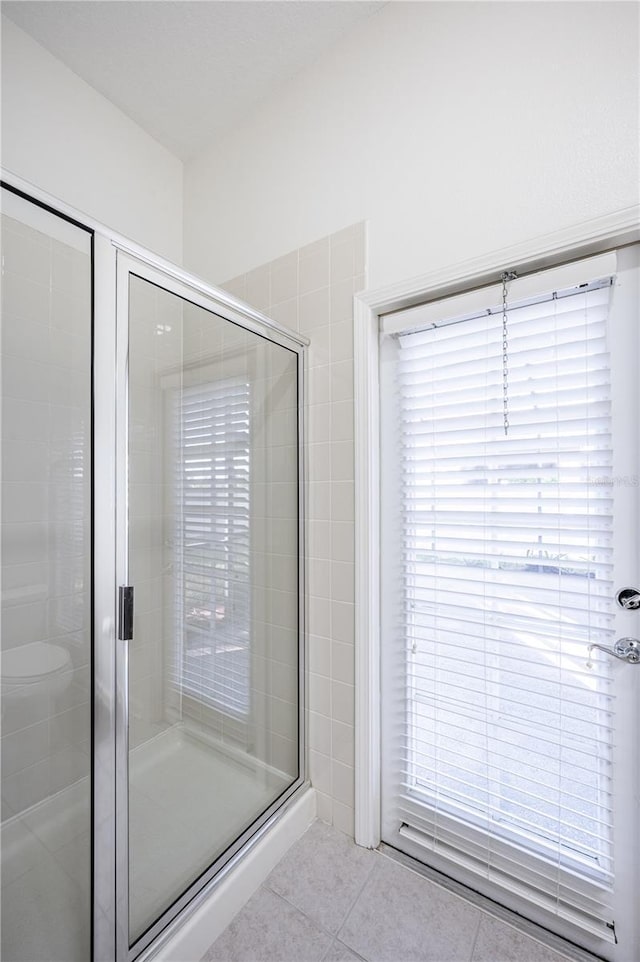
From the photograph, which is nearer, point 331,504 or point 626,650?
point 626,650

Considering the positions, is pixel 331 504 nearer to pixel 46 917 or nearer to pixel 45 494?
pixel 45 494

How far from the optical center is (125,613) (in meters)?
0.95

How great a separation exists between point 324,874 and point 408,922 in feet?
0.84

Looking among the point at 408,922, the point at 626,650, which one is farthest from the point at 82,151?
the point at 408,922

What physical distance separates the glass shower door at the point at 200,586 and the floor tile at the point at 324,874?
15cm

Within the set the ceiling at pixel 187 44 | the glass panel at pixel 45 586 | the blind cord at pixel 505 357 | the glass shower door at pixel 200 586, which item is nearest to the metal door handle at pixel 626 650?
the blind cord at pixel 505 357

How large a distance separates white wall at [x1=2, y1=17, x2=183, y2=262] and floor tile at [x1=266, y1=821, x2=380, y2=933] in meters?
2.04

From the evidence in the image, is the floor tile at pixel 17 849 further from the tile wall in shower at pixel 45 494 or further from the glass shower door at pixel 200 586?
the glass shower door at pixel 200 586

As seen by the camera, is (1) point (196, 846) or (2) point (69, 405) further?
(1) point (196, 846)

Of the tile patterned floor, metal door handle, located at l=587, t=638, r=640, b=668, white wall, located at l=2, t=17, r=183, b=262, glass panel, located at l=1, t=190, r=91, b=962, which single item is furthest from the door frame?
white wall, located at l=2, t=17, r=183, b=262

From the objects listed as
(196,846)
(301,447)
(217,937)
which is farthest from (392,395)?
(217,937)

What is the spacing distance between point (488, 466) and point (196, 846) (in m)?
1.29

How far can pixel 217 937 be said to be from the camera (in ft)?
3.59

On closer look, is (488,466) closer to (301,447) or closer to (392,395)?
(392,395)
